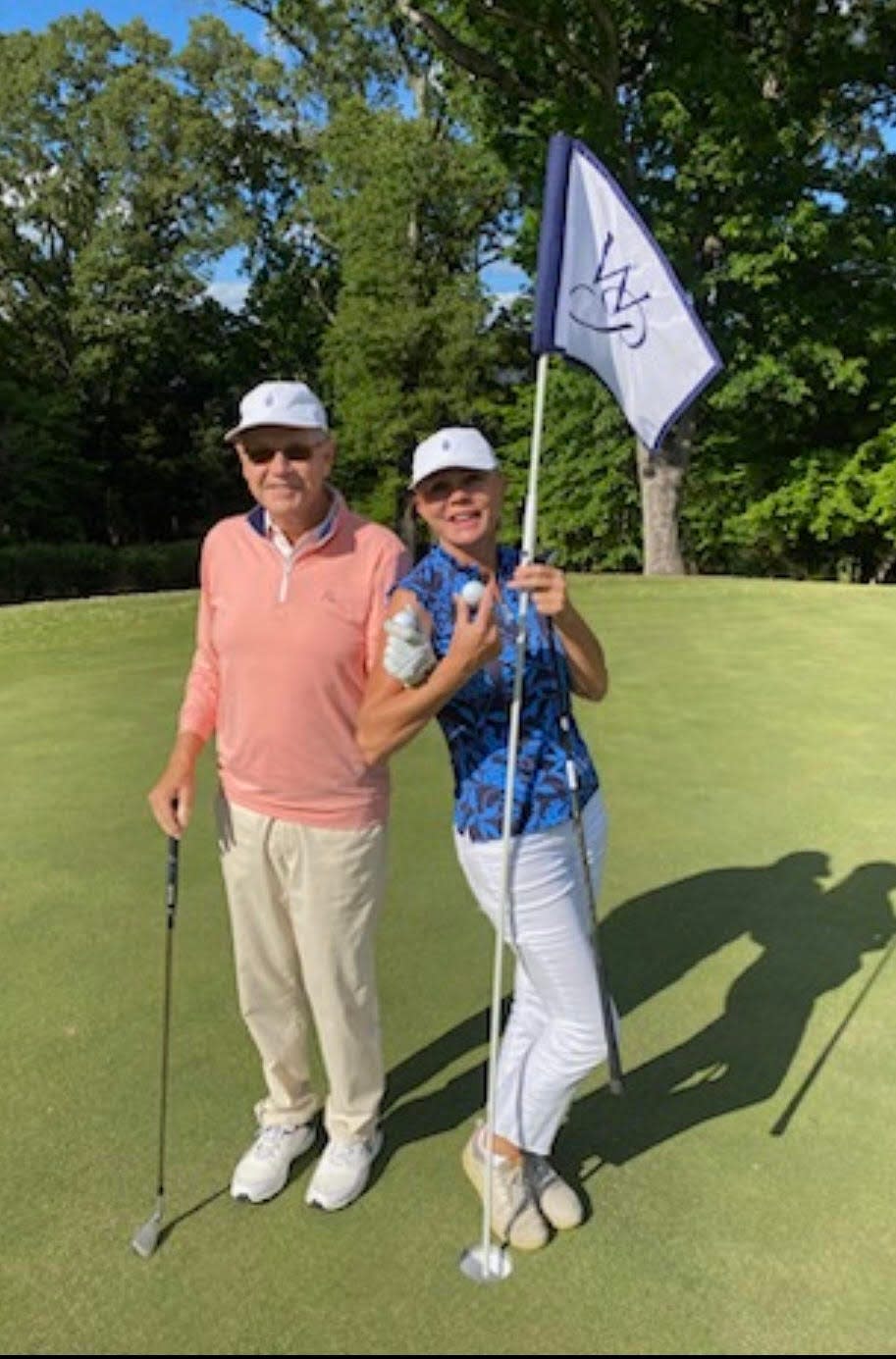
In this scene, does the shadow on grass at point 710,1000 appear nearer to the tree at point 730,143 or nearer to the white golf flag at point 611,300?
the white golf flag at point 611,300

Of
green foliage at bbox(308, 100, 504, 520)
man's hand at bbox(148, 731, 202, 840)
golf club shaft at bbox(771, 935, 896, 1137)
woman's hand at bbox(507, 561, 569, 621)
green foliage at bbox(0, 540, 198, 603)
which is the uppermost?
green foliage at bbox(308, 100, 504, 520)

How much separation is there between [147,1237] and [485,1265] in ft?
2.27

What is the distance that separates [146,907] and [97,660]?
5149mm

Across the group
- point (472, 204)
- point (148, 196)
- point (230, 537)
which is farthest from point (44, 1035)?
point (148, 196)

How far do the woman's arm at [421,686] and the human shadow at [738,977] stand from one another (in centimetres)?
118

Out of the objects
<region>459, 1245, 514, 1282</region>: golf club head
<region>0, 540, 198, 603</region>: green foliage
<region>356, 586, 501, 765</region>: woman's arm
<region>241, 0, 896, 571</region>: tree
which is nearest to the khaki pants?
<region>356, 586, 501, 765</region>: woman's arm

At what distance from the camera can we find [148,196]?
29.7 metres

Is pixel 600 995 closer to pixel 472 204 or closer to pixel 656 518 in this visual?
pixel 656 518

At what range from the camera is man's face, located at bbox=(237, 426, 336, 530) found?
91.1 inches

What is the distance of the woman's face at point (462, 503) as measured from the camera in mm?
2193

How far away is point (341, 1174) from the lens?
2504 mm

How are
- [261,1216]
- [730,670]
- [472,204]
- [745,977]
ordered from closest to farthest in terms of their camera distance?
1. [261,1216]
2. [745,977]
3. [730,670]
4. [472,204]

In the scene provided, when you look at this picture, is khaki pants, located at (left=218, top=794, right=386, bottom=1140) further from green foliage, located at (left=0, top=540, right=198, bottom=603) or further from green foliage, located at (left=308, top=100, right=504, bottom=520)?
green foliage, located at (left=308, top=100, right=504, bottom=520)

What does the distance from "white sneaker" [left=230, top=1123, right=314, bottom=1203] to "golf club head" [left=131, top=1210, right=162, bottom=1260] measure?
0.18 meters
